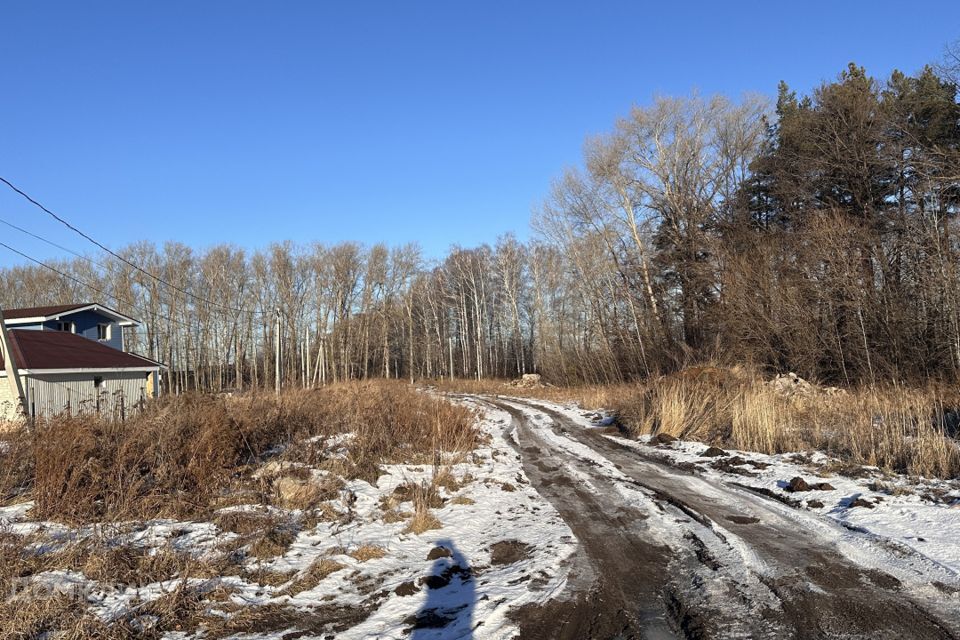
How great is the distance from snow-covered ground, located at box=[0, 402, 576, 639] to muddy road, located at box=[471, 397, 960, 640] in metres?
0.36

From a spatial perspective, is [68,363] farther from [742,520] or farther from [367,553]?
[742,520]

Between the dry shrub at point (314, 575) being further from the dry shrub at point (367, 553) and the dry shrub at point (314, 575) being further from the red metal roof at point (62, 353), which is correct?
the red metal roof at point (62, 353)

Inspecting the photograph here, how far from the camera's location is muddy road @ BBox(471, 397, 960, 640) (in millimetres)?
3674

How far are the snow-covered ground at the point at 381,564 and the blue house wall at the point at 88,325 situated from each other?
94.8 feet

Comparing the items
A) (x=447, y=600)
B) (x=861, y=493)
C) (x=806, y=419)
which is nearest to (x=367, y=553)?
(x=447, y=600)

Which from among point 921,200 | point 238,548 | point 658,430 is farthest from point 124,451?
point 921,200

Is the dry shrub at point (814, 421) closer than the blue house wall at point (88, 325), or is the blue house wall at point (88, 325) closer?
the dry shrub at point (814, 421)

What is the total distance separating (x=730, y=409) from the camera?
12250 mm

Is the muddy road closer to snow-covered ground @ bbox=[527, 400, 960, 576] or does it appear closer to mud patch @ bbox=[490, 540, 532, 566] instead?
snow-covered ground @ bbox=[527, 400, 960, 576]

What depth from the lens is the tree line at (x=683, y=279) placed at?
18000 mm

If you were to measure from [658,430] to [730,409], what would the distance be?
1640 mm

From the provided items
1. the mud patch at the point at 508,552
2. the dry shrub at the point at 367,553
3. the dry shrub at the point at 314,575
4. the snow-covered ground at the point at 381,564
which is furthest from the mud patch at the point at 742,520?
the dry shrub at the point at 314,575

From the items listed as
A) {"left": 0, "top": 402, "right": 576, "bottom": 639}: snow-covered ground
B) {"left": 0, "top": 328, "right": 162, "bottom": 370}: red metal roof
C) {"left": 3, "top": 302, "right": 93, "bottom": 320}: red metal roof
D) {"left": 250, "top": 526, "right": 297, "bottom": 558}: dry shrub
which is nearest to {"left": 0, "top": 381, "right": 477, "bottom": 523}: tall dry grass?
{"left": 0, "top": 402, "right": 576, "bottom": 639}: snow-covered ground

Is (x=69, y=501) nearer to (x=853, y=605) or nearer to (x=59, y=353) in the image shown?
(x=853, y=605)
